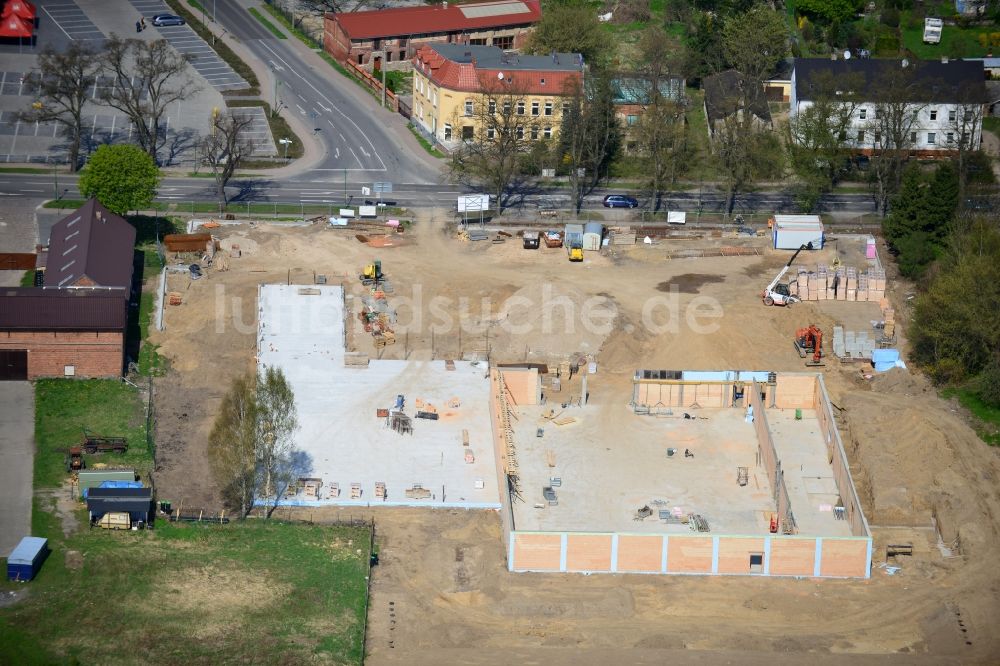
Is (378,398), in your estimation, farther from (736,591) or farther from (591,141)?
(591,141)

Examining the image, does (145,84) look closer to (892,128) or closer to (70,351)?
(70,351)

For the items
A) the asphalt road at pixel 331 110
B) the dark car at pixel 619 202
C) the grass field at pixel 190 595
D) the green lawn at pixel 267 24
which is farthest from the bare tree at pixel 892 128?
the grass field at pixel 190 595

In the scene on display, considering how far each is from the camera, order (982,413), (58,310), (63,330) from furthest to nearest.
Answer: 1. (982,413)
2. (58,310)
3. (63,330)

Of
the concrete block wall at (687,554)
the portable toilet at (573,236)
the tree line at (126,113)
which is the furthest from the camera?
the portable toilet at (573,236)

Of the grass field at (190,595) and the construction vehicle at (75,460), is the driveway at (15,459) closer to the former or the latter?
the grass field at (190,595)

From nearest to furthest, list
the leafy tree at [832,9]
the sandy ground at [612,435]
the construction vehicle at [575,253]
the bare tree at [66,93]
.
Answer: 1. the sandy ground at [612,435]
2. the construction vehicle at [575,253]
3. the bare tree at [66,93]
4. the leafy tree at [832,9]

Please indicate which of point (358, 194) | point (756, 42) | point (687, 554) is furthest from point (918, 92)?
point (687, 554)

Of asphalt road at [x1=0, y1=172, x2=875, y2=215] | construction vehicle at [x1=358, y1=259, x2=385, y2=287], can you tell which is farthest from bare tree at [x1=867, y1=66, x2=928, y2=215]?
construction vehicle at [x1=358, y1=259, x2=385, y2=287]
